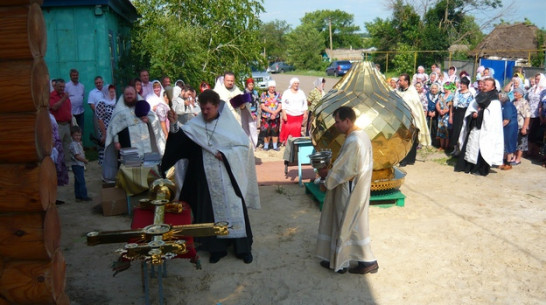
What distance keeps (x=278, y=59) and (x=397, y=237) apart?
2621 inches

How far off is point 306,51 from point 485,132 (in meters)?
47.3

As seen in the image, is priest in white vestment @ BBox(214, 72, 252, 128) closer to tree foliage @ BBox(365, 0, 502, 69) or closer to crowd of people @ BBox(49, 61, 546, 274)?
crowd of people @ BBox(49, 61, 546, 274)

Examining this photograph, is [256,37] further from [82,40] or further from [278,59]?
[278,59]

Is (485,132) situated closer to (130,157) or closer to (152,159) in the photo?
(152,159)

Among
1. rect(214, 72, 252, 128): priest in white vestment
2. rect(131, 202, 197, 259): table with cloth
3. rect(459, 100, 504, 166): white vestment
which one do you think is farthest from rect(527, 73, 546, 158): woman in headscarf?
rect(131, 202, 197, 259): table with cloth

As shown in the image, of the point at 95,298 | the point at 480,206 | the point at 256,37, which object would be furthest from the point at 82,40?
the point at 480,206

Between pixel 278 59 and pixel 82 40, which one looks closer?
pixel 82 40

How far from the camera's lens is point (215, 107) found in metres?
5.54

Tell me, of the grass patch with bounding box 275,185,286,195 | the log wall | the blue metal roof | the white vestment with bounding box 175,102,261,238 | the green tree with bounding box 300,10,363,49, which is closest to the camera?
the log wall

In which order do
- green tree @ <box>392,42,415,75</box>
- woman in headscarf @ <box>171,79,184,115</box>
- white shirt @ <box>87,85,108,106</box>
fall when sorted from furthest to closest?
green tree @ <box>392,42,415,75</box> < white shirt @ <box>87,85,108,106</box> < woman in headscarf @ <box>171,79,184,115</box>

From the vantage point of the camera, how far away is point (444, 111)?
1180 centimetres

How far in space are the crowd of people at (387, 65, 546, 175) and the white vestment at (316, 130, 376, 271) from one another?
145 inches

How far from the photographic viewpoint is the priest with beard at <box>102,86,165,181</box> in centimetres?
750

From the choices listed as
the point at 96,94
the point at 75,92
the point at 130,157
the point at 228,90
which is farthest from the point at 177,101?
the point at 130,157
